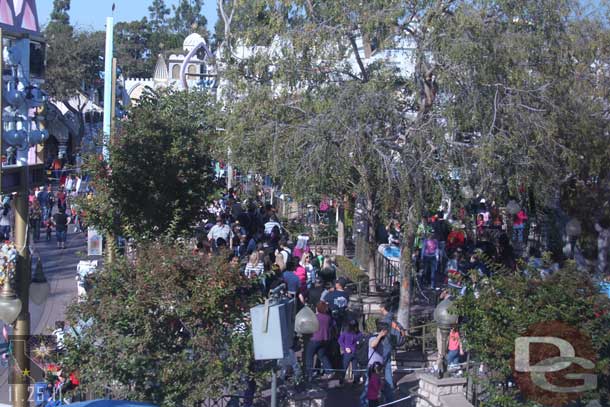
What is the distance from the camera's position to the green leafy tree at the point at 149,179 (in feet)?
47.3

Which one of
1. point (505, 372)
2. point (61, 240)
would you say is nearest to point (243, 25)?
point (505, 372)

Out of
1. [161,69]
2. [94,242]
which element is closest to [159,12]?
[161,69]

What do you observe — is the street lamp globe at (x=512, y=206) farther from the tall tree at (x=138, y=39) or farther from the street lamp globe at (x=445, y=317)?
the tall tree at (x=138, y=39)

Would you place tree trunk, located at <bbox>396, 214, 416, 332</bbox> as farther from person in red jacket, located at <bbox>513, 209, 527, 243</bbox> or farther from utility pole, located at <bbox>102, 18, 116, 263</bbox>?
person in red jacket, located at <bbox>513, 209, 527, 243</bbox>

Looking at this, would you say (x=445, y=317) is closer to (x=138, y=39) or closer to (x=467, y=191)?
(x=467, y=191)

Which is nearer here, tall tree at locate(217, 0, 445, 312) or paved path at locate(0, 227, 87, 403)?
→ tall tree at locate(217, 0, 445, 312)

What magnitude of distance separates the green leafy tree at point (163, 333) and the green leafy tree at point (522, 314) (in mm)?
2516

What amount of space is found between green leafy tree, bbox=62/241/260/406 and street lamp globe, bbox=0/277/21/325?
24.5 inches

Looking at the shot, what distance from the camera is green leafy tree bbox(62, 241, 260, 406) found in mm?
8117

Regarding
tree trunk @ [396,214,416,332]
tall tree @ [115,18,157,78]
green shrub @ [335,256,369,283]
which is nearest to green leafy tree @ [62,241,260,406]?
tree trunk @ [396,214,416,332]

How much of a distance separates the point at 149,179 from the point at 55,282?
624 centimetres

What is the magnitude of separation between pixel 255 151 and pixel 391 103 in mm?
2763

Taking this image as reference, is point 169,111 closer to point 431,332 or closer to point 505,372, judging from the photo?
point 431,332

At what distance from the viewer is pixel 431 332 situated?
14039 millimetres
